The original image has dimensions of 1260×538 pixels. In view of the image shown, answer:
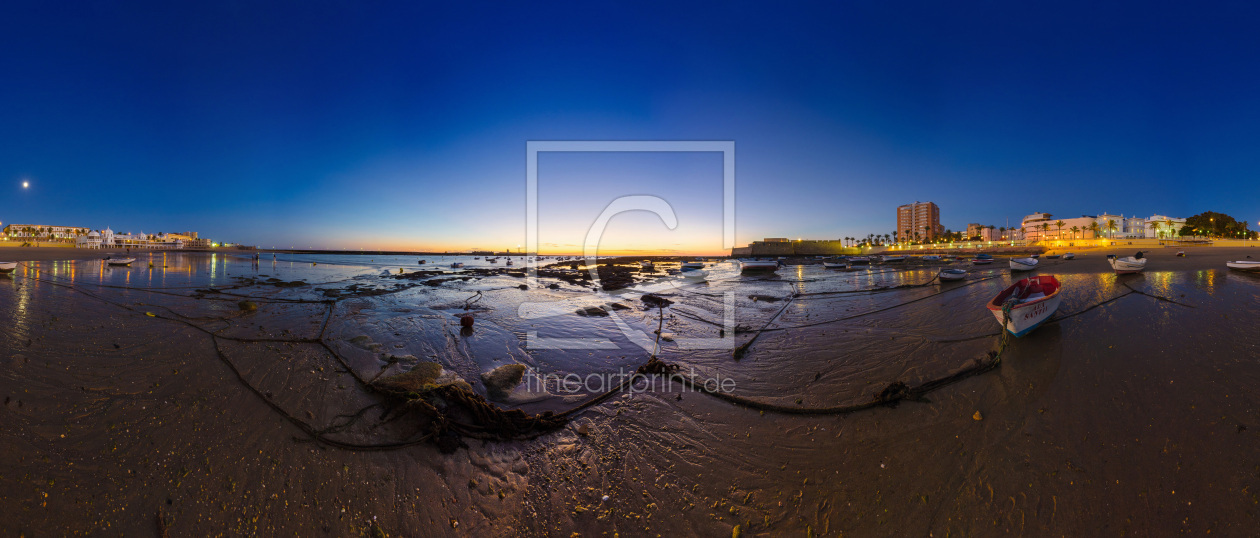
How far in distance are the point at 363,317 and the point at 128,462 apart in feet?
38.5

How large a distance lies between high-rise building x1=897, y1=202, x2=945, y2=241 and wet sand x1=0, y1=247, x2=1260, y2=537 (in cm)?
19102

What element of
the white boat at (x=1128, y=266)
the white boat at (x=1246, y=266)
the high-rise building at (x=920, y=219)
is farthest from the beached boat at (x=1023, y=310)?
the high-rise building at (x=920, y=219)

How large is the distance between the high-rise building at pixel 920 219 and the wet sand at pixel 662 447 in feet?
627

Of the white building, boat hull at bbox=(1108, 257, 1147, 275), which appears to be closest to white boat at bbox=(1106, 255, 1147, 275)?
boat hull at bbox=(1108, 257, 1147, 275)

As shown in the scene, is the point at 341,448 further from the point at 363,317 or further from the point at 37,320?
the point at 37,320

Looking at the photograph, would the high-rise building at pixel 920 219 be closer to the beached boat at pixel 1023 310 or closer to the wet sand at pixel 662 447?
the beached boat at pixel 1023 310

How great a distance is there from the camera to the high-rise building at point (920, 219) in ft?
546

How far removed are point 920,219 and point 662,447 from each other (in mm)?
214854

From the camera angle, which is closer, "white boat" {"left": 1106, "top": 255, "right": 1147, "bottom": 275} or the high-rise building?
"white boat" {"left": 1106, "top": 255, "right": 1147, "bottom": 275}

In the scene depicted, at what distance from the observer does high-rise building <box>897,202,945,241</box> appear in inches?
6555

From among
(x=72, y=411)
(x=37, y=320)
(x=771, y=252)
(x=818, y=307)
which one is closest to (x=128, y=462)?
(x=72, y=411)

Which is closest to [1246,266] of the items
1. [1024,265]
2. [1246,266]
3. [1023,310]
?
[1246,266]

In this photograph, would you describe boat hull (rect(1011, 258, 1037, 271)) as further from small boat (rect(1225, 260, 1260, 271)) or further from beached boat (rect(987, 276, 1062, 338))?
beached boat (rect(987, 276, 1062, 338))

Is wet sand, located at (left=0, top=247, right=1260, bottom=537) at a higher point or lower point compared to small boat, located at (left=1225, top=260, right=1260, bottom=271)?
lower
